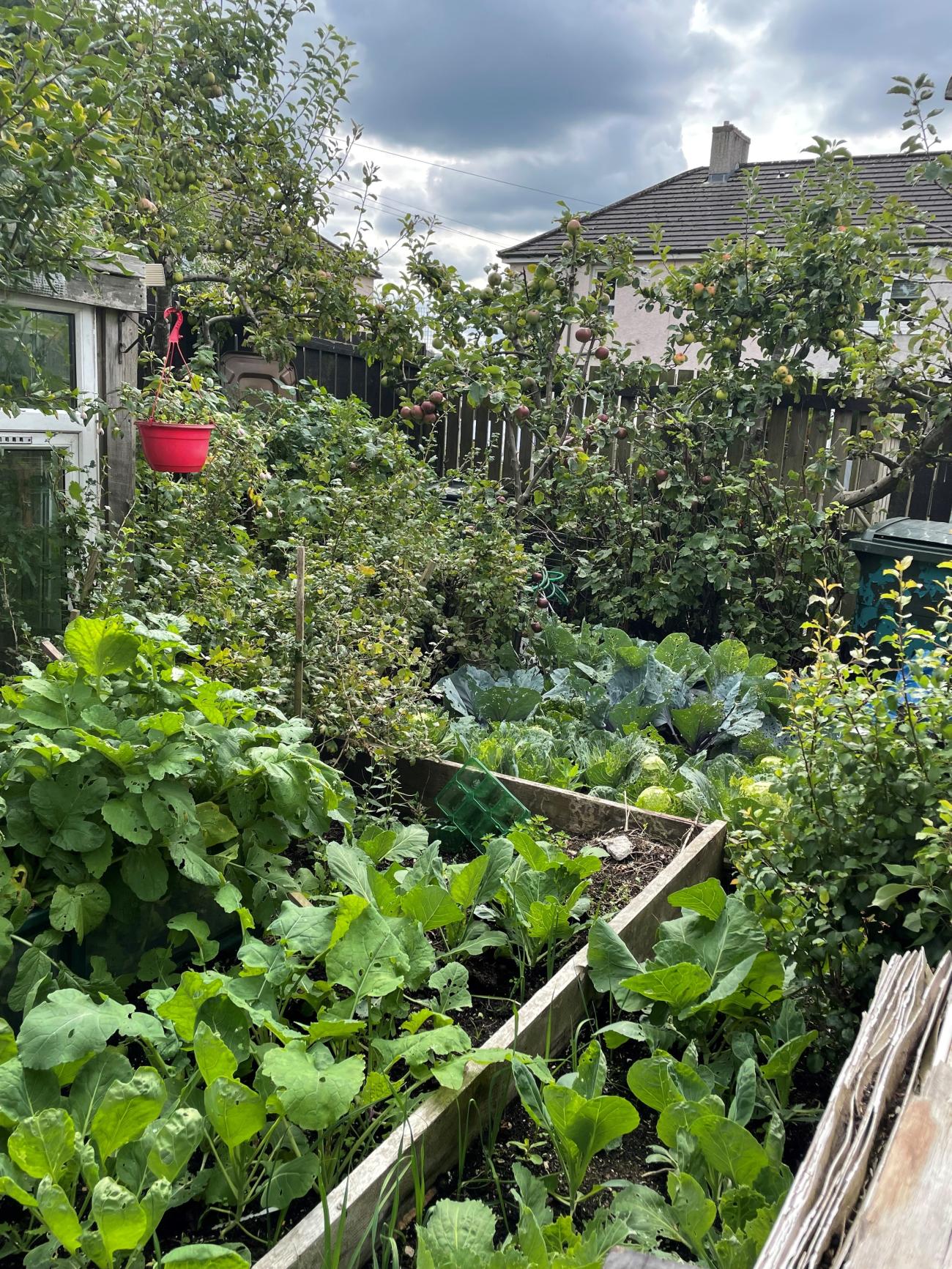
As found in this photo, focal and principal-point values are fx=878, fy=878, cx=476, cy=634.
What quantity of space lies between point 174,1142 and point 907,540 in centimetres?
447

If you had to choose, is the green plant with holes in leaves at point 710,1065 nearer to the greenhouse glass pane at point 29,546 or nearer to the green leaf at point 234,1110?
the green leaf at point 234,1110

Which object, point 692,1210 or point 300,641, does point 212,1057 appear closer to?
point 692,1210

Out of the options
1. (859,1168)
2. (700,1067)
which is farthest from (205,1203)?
(859,1168)

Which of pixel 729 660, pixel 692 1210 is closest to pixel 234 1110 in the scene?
pixel 692 1210

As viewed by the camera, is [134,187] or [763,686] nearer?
[134,187]

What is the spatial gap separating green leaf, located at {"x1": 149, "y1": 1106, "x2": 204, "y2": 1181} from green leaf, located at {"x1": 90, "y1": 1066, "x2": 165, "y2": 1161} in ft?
0.10

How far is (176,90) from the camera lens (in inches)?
196

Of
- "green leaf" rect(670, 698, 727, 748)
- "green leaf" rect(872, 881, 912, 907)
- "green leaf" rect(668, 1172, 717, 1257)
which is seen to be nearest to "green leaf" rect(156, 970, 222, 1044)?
"green leaf" rect(668, 1172, 717, 1257)

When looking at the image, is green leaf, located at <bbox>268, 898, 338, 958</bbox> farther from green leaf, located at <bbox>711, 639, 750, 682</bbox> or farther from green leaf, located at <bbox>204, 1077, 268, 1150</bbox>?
green leaf, located at <bbox>711, 639, 750, 682</bbox>

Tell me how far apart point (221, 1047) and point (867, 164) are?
58.6ft

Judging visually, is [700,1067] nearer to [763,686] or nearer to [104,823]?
[104,823]

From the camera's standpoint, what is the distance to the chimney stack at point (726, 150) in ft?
53.9

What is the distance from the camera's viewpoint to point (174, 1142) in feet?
4.31

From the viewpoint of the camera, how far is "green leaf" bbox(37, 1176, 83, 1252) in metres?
1.15
